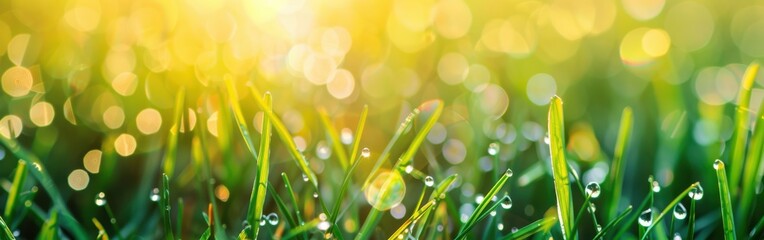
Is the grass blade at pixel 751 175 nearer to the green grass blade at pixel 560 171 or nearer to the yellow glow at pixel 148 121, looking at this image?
the green grass blade at pixel 560 171

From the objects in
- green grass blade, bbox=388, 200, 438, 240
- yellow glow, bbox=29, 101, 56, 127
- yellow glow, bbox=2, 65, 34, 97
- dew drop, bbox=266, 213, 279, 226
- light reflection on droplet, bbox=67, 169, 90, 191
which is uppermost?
green grass blade, bbox=388, 200, 438, 240

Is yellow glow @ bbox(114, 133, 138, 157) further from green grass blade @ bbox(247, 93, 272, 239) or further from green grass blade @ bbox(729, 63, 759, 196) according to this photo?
green grass blade @ bbox(729, 63, 759, 196)

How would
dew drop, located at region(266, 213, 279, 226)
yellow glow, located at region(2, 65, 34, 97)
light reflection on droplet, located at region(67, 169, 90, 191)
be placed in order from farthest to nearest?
1. yellow glow, located at region(2, 65, 34, 97)
2. light reflection on droplet, located at region(67, 169, 90, 191)
3. dew drop, located at region(266, 213, 279, 226)

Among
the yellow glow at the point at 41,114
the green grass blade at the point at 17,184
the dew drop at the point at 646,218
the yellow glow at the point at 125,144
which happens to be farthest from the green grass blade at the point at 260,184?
the yellow glow at the point at 41,114

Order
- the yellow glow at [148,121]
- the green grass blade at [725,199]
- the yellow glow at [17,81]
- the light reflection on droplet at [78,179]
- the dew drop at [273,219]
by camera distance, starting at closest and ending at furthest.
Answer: the green grass blade at [725,199] < the dew drop at [273,219] < the light reflection on droplet at [78,179] < the yellow glow at [148,121] < the yellow glow at [17,81]

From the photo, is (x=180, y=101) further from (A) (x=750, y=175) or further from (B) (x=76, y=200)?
(A) (x=750, y=175)

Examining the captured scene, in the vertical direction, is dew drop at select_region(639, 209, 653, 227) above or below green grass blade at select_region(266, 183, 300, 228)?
below

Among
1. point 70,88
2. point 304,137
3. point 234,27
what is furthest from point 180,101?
point 234,27

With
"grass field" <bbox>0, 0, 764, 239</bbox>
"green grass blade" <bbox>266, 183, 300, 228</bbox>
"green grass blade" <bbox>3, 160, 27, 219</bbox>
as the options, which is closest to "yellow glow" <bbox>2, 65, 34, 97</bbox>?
"grass field" <bbox>0, 0, 764, 239</bbox>

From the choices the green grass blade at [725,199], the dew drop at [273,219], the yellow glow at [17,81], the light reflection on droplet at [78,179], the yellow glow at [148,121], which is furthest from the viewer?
the yellow glow at [17,81]
